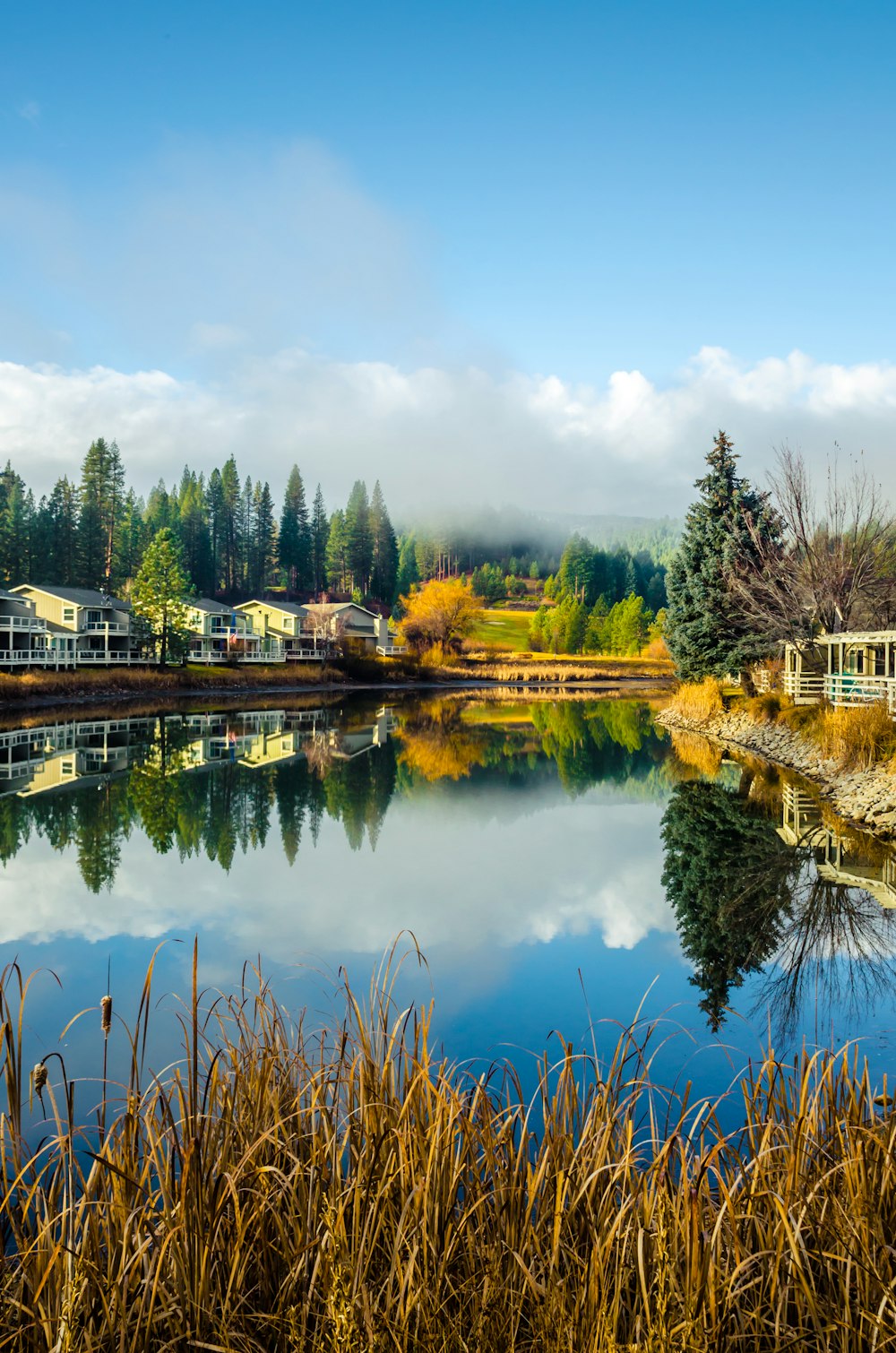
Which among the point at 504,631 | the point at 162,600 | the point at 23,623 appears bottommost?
the point at 23,623

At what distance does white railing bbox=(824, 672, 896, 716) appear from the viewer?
18922mm

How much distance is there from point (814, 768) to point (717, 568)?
12556 millimetres

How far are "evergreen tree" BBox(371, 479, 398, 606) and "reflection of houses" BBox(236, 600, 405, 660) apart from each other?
69.3 ft

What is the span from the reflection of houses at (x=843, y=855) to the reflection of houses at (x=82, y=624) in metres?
43.7

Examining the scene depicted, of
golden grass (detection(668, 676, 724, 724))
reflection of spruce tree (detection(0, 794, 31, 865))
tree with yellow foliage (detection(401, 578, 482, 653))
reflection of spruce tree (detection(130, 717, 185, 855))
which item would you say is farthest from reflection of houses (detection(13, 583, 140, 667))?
reflection of spruce tree (detection(0, 794, 31, 865))

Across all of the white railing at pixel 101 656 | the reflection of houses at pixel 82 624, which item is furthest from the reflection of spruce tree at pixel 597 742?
the reflection of houses at pixel 82 624

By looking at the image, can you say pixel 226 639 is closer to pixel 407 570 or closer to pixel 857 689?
pixel 857 689

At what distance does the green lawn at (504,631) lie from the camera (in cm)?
9362

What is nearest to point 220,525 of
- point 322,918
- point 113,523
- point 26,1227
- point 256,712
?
point 113,523

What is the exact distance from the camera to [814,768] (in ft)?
59.2

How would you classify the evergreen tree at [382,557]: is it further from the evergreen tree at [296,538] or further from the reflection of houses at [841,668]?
the reflection of houses at [841,668]

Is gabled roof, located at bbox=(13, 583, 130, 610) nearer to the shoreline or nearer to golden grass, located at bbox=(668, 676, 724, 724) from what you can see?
the shoreline

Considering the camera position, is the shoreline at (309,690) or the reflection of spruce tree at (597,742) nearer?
the reflection of spruce tree at (597,742)

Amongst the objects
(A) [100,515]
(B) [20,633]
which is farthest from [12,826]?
(A) [100,515]
